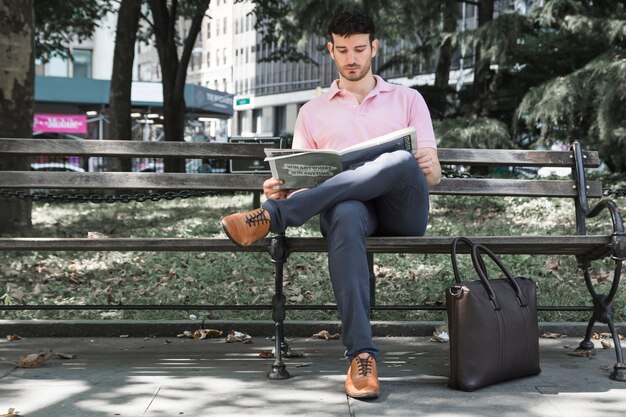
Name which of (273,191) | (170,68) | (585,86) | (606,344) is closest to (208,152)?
(273,191)

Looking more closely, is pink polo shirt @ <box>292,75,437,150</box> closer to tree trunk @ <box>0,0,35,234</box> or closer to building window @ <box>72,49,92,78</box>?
tree trunk @ <box>0,0,35,234</box>

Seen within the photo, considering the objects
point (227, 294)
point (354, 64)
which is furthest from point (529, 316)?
point (227, 294)

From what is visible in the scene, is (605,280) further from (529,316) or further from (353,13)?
(353,13)

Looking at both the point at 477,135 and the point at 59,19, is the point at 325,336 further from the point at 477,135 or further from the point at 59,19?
the point at 59,19

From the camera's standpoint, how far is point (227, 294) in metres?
6.62

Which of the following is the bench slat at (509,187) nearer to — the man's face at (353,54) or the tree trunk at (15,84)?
the man's face at (353,54)

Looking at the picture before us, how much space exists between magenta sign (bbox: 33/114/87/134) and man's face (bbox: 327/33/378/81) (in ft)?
120

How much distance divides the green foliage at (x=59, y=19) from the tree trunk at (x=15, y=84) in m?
11.3

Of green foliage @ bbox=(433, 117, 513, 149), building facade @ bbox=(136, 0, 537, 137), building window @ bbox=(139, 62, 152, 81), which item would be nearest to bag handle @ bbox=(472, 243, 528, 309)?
green foliage @ bbox=(433, 117, 513, 149)

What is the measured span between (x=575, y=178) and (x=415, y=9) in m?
11.3

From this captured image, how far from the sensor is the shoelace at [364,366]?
3885 mm

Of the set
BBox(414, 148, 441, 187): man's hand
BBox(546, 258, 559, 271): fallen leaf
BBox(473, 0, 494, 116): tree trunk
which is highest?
BBox(473, 0, 494, 116): tree trunk

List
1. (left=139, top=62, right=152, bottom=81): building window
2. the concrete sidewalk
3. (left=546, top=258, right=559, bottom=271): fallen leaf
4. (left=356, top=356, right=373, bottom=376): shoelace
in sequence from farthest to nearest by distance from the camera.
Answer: (left=139, top=62, right=152, bottom=81): building window → (left=546, top=258, right=559, bottom=271): fallen leaf → (left=356, top=356, right=373, bottom=376): shoelace → the concrete sidewalk

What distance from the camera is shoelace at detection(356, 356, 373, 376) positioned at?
3.88m
